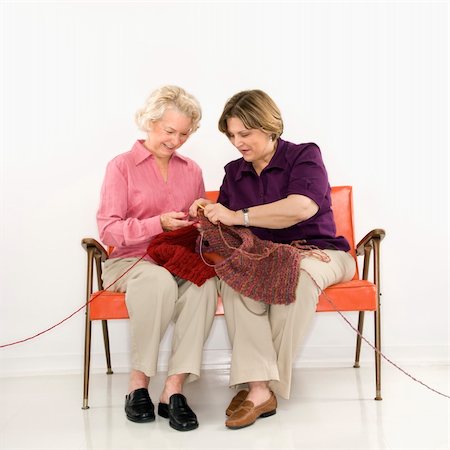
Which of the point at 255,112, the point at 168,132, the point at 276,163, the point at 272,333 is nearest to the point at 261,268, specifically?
the point at 272,333

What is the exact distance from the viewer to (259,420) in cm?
224

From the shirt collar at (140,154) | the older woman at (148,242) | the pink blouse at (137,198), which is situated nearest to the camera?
the older woman at (148,242)

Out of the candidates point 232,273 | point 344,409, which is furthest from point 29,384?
point 344,409

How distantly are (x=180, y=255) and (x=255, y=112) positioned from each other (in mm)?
629

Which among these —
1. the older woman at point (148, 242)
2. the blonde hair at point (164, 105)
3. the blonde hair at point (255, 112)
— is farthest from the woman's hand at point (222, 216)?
the blonde hair at point (164, 105)

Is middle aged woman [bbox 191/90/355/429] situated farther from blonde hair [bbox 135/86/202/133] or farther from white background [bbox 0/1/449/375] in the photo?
white background [bbox 0/1/449/375]

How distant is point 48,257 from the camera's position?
124 inches

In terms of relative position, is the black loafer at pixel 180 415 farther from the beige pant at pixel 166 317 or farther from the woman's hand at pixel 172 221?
the woman's hand at pixel 172 221

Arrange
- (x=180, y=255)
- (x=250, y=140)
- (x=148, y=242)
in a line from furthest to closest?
(x=148, y=242) < (x=250, y=140) < (x=180, y=255)

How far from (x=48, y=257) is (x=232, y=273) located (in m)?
1.28

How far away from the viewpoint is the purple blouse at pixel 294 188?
2438 mm

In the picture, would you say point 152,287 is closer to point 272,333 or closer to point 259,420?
point 272,333

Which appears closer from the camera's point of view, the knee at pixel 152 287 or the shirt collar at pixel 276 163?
the knee at pixel 152 287

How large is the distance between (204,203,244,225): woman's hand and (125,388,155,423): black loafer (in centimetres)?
69
